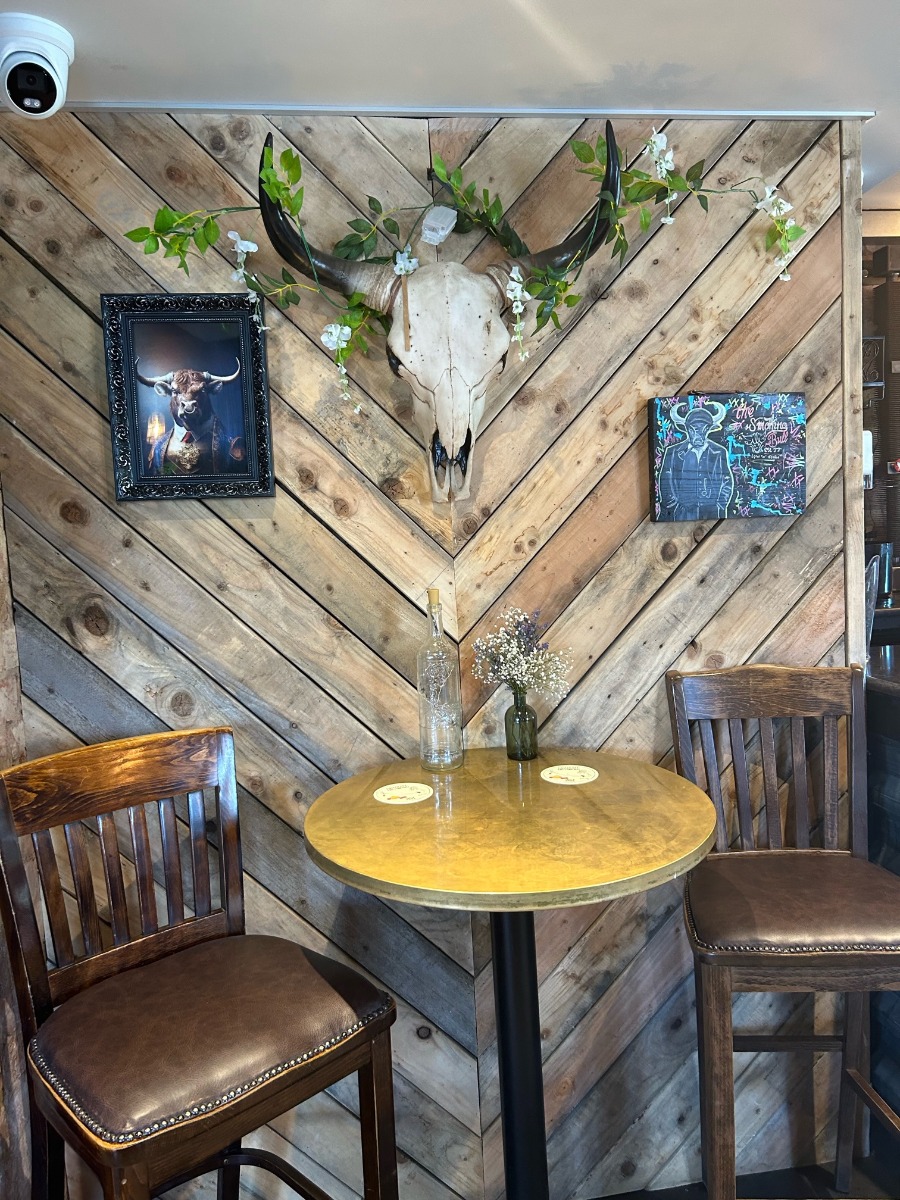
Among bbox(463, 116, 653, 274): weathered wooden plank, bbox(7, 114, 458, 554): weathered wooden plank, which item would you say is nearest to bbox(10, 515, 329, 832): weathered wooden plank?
bbox(7, 114, 458, 554): weathered wooden plank

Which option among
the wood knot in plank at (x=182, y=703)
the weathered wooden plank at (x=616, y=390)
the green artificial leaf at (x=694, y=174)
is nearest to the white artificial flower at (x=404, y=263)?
the weathered wooden plank at (x=616, y=390)

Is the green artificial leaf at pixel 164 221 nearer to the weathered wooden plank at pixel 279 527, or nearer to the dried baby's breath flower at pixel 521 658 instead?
the weathered wooden plank at pixel 279 527

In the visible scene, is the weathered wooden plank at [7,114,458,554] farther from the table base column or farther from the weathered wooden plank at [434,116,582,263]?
the table base column

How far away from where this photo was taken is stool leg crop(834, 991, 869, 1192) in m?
1.92

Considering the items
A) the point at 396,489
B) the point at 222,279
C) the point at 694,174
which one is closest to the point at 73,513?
the point at 222,279

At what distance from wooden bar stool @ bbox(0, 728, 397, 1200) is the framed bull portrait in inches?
22.6

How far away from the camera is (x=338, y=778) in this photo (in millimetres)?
1939

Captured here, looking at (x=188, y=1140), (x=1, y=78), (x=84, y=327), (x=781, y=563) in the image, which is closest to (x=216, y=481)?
(x=84, y=327)

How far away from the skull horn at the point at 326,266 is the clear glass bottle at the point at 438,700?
66 cm

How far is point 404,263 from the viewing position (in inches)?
67.8

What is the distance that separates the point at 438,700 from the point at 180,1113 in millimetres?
904

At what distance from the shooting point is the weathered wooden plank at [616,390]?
1.96 meters

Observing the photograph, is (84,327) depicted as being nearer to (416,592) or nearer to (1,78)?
(1,78)

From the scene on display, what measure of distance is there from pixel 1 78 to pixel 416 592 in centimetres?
128
